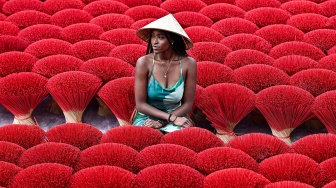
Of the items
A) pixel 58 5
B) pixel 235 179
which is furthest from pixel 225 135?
pixel 58 5

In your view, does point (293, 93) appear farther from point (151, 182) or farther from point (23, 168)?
point (23, 168)

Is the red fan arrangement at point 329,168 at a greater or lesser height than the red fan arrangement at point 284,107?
greater

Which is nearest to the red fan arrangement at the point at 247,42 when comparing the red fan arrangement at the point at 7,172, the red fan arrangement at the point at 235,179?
the red fan arrangement at the point at 235,179

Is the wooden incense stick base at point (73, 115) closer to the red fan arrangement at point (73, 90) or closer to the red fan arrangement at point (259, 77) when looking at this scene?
the red fan arrangement at point (73, 90)

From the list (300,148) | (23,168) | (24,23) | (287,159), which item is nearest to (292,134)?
(300,148)

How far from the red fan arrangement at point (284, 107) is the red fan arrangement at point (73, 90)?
19.1 inches

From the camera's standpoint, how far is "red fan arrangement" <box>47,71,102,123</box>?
6.86ft

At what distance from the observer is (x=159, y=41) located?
6.53ft

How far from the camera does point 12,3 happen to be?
9.02 feet

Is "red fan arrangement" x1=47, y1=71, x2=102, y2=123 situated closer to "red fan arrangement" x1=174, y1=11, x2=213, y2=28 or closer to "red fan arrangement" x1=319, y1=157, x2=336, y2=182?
"red fan arrangement" x1=174, y1=11, x2=213, y2=28

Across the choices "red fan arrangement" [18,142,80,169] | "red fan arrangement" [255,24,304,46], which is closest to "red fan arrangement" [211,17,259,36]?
"red fan arrangement" [255,24,304,46]

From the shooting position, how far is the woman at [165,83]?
6.59 ft

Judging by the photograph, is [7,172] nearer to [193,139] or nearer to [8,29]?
[193,139]

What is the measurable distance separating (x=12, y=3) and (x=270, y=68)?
1.09m
